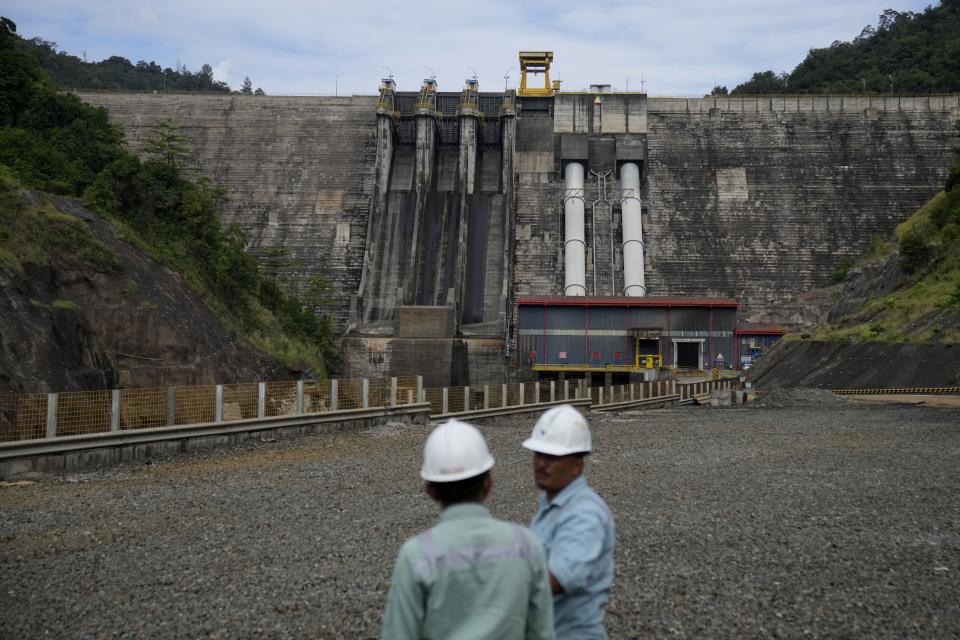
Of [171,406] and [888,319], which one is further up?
[888,319]

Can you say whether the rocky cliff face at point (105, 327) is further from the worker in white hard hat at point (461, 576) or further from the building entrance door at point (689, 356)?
the building entrance door at point (689, 356)

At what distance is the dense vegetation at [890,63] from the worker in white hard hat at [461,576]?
83343mm

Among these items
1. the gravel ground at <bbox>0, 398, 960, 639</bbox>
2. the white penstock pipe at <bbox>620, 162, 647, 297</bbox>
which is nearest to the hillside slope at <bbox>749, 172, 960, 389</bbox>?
the white penstock pipe at <bbox>620, 162, 647, 297</bbox>

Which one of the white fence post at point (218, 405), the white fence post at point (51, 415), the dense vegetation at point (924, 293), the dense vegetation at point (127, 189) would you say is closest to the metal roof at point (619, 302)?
the dense vegetation at point (924, 293)

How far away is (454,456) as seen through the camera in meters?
3.01

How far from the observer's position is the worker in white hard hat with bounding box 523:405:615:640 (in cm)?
333

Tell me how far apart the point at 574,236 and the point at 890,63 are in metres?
59.3

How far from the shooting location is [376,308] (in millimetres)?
46094

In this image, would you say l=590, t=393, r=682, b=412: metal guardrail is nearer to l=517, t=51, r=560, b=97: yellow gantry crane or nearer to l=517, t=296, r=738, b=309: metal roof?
l=517, t=296, r=738, b=309: metal roof

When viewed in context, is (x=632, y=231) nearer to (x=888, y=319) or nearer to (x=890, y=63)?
(x=888, y=319)

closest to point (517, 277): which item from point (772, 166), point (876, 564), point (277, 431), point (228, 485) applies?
point (772, 166)

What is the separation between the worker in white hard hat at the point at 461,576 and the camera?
2.86 meters

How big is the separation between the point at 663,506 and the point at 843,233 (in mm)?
44546

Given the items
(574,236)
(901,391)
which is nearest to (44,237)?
(901,391)
